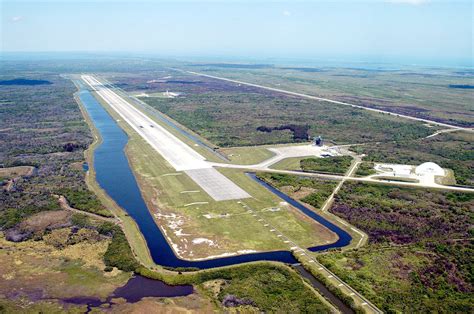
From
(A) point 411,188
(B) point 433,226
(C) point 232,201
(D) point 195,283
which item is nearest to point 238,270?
(D) point 195,283

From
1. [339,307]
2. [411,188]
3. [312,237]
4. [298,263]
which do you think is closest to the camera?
[339,307]

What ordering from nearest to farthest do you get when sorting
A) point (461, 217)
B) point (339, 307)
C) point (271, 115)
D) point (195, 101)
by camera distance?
1. point (339, 307)
2. point (461, 217)
3. point (271, 115)
4. point (195, 101)

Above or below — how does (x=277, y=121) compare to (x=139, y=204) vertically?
above

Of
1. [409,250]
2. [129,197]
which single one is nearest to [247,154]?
[129,197]

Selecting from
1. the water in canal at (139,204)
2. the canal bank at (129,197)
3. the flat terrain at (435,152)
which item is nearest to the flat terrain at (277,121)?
the flat terrain at (435,152)

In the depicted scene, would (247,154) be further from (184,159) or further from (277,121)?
(277,121)

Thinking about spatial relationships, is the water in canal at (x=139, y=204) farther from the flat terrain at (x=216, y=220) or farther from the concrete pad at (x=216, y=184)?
the concrete pad at (x=216, y=184)

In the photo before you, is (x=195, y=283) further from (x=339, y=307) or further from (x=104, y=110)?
(x=104, y=110)
